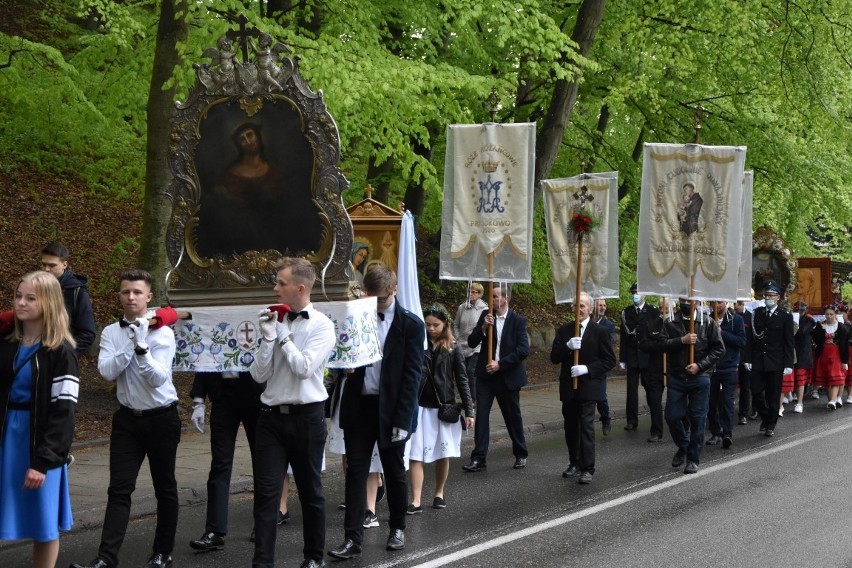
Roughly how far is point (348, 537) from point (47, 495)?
236 centimetres

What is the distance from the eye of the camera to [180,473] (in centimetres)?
1203

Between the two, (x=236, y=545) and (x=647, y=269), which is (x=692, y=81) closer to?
(x=647, y=269)

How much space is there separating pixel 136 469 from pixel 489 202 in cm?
669

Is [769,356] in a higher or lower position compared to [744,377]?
higher

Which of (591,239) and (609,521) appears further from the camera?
(591,239)

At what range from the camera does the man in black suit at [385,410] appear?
8.48m

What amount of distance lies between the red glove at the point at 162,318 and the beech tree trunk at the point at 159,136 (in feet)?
24.7

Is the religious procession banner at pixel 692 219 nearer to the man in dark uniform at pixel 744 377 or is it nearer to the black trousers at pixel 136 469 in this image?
the man in dark uniform at pixel 744 377

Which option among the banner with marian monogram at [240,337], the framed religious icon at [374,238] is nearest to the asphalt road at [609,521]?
the banner with marian monogram at [240,337]

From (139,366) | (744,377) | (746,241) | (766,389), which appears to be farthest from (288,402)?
(744,377)

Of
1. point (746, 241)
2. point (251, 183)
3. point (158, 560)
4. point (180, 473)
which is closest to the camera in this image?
point (158, 560)

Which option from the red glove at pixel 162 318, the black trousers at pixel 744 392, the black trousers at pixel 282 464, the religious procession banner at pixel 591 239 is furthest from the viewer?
the black trousers at pixel 744 392

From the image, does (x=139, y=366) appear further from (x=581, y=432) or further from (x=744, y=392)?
(x=744, y=392)

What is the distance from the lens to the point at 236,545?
9.05 meters
